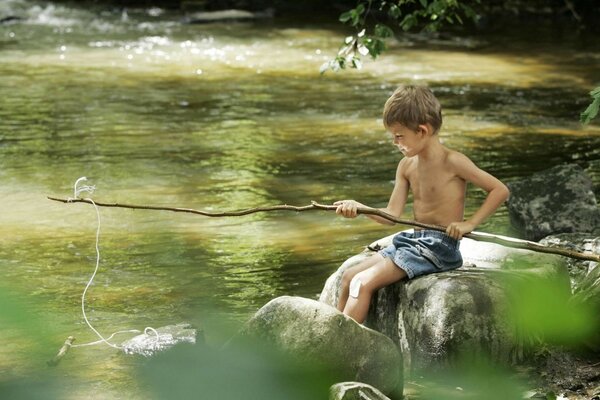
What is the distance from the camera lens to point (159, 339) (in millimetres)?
4609

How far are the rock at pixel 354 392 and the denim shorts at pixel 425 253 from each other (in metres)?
0.79

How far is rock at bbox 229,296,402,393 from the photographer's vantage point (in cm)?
401

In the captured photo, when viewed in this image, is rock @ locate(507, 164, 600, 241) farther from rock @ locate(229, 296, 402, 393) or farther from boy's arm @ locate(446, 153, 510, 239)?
rock @ locate(229, 296, 402, 393)

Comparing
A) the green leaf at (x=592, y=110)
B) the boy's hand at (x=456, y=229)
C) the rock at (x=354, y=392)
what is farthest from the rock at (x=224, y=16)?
the rock at (x=354, y=392)

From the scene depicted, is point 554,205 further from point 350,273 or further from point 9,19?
point 9,19

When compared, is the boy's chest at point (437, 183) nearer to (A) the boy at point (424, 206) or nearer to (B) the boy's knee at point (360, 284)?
(A) the boy at point (424, 206)

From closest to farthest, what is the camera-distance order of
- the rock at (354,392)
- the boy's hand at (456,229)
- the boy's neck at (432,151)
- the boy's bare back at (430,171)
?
the rock at (354,392) → the boy's hand at (456,229) → the boy's bare back at (430,171) → the boy's neck at (432,151)

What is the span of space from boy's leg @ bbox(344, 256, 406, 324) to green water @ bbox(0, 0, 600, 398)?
2.37 ft

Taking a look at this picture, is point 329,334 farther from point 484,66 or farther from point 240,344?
point 484,66

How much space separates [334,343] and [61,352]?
1263 millimetres

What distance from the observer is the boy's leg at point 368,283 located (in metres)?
4.42

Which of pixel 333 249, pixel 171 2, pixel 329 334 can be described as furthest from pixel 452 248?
pixel 171 2

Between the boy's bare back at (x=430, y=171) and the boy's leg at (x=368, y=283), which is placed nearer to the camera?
the boy's bare back at (x=430, y=171)

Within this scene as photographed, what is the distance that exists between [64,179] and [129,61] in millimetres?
7082
